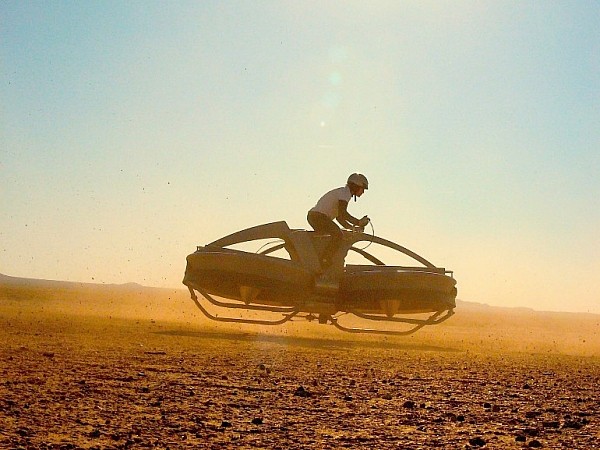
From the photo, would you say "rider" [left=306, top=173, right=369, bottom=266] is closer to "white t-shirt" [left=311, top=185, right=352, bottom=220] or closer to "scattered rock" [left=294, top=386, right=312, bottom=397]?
"white t-shirt" [left=311, top=185, right=352, bottom=220]

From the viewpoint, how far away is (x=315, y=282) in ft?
39.7

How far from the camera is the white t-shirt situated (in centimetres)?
1244

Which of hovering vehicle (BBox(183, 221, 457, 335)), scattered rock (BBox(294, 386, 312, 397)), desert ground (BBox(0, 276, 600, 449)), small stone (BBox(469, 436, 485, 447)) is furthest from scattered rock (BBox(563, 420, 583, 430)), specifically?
hovering vehicle (BBox(183, 221, 457, 335))

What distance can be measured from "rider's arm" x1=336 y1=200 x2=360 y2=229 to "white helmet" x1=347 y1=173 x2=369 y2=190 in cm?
42

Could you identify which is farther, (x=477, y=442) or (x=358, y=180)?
(x=358, y=180)

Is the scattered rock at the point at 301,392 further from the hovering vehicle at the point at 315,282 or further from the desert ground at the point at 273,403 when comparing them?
the hovering vehicle at the point at 315,282

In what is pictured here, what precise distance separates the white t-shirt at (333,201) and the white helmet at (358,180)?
170 mm

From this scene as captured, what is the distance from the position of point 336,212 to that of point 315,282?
1403 mm

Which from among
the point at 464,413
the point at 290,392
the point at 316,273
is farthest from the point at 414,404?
the point at 316,273

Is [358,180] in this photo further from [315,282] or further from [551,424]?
[551,424]

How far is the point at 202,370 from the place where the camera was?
9.00 metres

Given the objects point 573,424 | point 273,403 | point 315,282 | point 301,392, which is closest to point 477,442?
point 573,424

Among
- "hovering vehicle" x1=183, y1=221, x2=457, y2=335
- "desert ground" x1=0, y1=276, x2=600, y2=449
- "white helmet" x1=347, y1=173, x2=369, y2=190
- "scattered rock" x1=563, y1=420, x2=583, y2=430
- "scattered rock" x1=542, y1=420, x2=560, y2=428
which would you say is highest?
"white helmet" x1=347, y1=173, x2=369, y2=190

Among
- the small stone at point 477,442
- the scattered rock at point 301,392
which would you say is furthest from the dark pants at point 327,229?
the small stone at point 477,442
